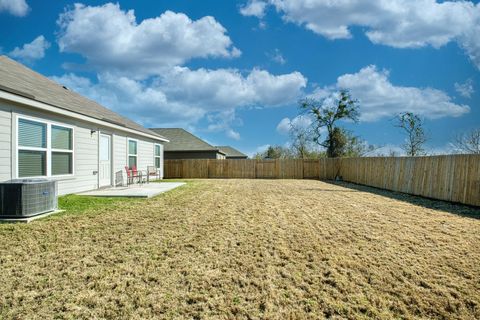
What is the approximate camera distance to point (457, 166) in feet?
29.4

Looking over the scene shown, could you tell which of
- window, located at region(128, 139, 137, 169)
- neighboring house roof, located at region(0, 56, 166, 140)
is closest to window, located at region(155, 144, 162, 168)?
window, located at region(128, 139, 137, 169)

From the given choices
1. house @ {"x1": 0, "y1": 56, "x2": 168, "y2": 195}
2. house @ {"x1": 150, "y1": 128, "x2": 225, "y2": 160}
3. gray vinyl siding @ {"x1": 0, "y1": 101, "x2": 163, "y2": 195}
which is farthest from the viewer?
house @ {"x1": 150, "y1": 128, "x2": 225, "y2": 160}

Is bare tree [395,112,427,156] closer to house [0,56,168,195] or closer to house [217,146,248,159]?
house [0,56,168,195]

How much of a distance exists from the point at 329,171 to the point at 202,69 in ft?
41.0

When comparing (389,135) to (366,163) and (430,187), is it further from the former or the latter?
(430,187)

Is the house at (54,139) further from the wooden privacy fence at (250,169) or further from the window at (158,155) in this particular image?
the wooden privacy fence at (250,169)

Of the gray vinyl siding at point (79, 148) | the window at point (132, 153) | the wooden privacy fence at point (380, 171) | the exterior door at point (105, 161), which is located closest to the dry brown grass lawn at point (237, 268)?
the gray vinyl siding at point (79, 148)

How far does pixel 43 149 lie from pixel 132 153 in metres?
5.98

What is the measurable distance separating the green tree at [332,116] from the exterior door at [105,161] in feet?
69.5

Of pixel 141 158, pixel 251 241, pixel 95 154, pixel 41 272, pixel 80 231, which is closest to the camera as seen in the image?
pixel 41 272

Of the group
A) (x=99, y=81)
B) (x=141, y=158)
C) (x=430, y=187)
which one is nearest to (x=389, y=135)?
(x=430, y=187)

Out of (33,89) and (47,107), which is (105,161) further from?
(47,107)

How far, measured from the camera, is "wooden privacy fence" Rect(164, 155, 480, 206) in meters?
8.68

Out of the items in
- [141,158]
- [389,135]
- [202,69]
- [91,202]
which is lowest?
[91,202]
